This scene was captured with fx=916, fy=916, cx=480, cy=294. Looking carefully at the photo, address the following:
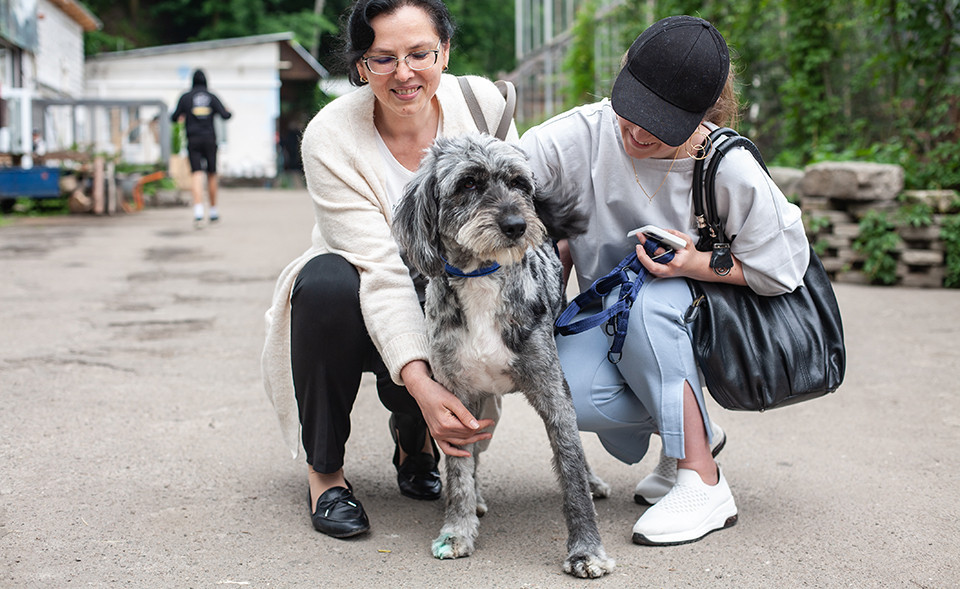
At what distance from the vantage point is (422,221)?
9.68ft

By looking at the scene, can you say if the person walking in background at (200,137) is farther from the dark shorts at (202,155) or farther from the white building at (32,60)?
the white building at (32,60)

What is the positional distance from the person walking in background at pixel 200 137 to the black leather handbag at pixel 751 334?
12386 mm

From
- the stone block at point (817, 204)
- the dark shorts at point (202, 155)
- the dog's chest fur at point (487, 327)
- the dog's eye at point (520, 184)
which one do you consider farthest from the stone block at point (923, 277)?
the dark shorts at point (202, 155)

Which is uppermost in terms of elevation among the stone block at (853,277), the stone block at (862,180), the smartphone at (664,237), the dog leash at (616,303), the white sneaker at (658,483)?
the stone block at (862,180)

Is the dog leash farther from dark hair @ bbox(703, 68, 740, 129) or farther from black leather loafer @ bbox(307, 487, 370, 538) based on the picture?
black leather loafer @ bbox(307, 487, 370, 538)

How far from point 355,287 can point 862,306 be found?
17.9 ft

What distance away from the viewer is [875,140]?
10.4m

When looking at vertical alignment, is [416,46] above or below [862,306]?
above

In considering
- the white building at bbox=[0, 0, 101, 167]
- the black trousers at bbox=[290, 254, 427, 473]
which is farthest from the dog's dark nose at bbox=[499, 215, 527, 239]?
the white building at bbox=[0, 0, 101, 167]

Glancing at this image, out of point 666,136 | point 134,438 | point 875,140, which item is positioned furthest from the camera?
point 875,140

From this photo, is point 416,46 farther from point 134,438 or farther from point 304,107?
point 304,107

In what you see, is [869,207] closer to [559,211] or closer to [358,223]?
[559,211]

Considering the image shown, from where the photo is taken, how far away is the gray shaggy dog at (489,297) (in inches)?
113

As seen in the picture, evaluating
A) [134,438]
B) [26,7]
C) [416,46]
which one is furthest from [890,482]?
[26,7]
